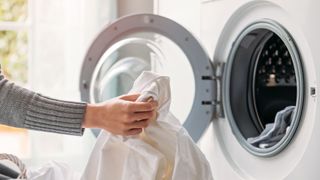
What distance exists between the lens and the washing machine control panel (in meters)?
1.33

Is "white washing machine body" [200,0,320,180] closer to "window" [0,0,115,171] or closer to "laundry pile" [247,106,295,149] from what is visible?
"laundry pile" [247,106,295,149]

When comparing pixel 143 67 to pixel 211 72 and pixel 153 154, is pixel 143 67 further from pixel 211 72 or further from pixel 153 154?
pixel 153 154

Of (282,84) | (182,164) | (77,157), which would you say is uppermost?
(282,84)

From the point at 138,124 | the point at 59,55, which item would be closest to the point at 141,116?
the point at 138,124

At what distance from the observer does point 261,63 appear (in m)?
1.51

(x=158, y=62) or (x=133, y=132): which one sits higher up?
(x=158, y=62)

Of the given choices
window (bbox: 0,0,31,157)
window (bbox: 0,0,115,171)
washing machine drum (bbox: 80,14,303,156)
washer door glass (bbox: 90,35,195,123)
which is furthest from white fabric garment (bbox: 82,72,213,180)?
window (bbox: 0,0,31,157)

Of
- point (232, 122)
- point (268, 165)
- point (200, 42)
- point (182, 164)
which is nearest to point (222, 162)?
point (232, 122)

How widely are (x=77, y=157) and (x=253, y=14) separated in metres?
1.22

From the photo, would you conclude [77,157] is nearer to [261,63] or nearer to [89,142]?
[89,142]

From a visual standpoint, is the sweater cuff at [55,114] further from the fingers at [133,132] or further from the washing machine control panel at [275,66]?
the washing machine control panel at [275,66]

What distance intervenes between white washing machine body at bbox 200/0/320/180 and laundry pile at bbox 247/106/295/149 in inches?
1.6

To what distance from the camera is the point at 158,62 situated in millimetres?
1838

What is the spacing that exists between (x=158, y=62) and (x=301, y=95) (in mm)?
816
